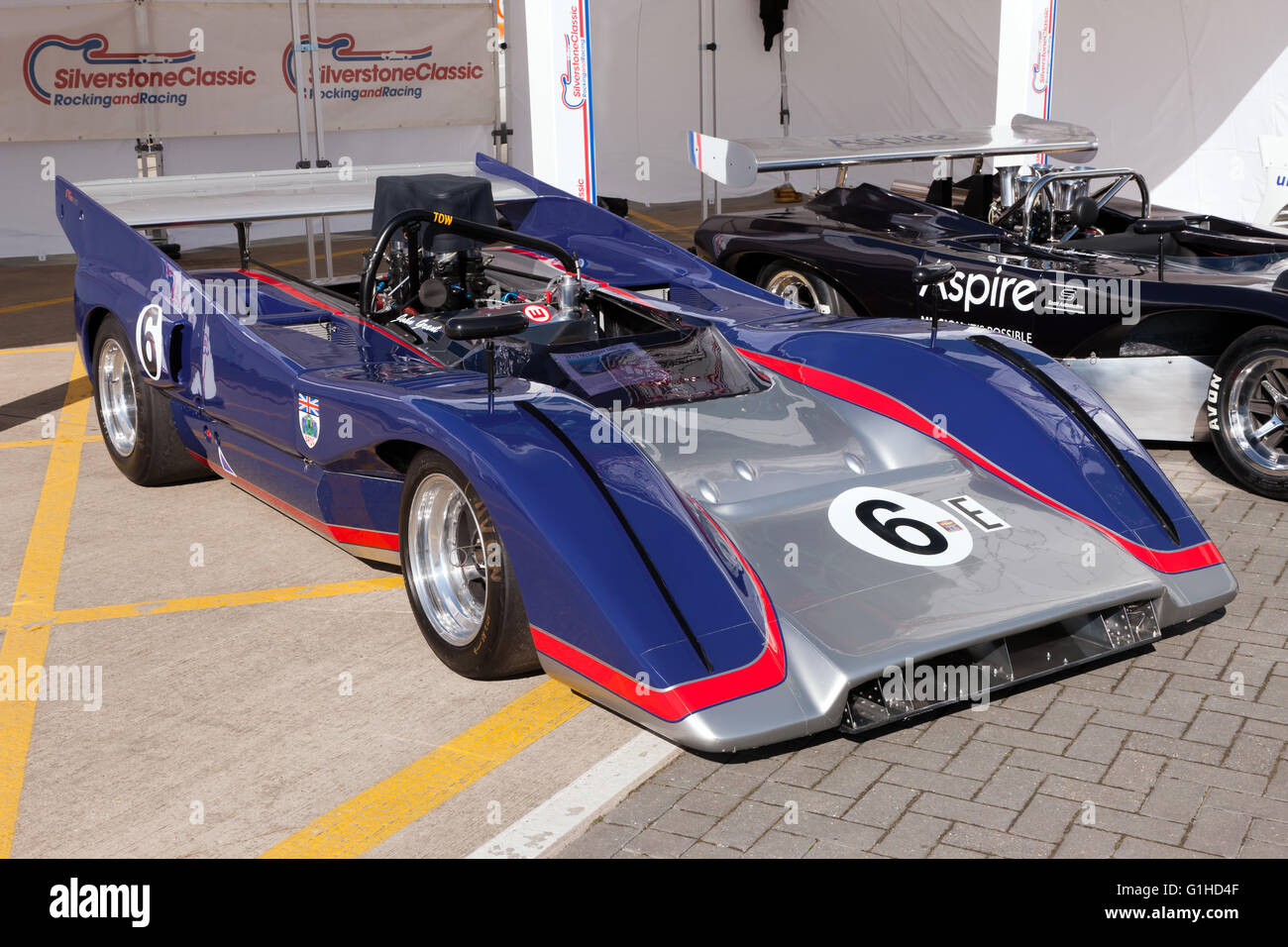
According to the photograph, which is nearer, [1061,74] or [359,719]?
[359,719]

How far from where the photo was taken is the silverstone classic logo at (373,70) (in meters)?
13.2

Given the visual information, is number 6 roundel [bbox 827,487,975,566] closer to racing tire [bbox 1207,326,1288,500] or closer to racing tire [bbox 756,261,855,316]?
racing tire [bbox 1207,326,1288,500]

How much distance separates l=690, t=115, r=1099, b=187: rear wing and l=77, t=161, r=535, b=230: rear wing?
95 cm

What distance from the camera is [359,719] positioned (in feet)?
11.3

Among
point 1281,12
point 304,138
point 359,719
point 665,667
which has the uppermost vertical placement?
point 1281,12

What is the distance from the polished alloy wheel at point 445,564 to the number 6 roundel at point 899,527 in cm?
106

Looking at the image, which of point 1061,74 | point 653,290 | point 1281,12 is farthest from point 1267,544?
point 1061,74
